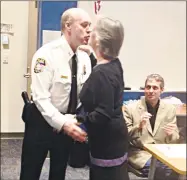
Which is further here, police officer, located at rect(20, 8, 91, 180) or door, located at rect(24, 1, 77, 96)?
door, located at rect(24, 1, 77, 96)

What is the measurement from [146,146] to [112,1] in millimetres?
2707

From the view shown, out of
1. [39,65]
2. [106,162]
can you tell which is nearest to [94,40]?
[39,65]

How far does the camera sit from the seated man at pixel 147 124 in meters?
2.51

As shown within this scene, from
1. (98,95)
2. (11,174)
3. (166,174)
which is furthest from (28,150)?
(11,174)

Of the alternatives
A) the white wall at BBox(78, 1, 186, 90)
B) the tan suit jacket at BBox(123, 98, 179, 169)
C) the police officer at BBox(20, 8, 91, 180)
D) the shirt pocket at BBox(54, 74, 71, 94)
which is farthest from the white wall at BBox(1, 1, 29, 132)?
the shirt pocket at BBox(54, 74, 71, 94)

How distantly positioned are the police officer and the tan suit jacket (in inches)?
28.3

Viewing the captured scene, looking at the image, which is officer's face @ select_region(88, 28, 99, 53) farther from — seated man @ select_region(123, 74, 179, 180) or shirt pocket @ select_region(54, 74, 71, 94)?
seated man @ select_region(123, 74, 179, 180)

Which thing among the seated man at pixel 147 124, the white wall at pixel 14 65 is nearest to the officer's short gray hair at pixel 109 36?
the seated man at pixel 147 124

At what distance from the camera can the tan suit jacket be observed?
2.53m

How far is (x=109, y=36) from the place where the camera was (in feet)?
5.05

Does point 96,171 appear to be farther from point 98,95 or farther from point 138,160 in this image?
point 138,160

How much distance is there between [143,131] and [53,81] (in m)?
1.03

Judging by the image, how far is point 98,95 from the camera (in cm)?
151

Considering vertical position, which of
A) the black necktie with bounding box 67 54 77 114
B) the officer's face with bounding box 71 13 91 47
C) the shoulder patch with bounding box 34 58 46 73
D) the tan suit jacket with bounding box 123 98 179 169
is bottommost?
the tan suit jacket with bounding box 123 98 179 169
